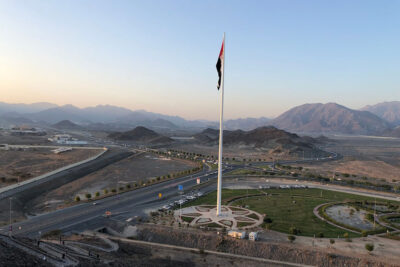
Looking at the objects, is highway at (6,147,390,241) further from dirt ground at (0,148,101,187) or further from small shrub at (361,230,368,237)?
small shrub at (361,230,368,237)

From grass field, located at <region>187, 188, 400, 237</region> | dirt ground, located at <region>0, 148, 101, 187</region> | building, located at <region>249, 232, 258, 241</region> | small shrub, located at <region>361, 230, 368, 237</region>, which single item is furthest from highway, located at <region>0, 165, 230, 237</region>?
small shrub, located at <region>361, 230, 368, 237</region>

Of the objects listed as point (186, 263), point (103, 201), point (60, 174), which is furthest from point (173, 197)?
point (60, 174)

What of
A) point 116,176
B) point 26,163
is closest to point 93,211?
point 116,176

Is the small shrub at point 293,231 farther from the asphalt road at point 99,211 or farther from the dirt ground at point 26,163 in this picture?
the dirt ground at point 26,163

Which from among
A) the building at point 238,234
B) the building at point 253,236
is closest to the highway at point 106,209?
the building at point 238,234

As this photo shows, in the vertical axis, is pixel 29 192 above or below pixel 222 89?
below

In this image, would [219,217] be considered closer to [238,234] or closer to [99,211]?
[238,234]

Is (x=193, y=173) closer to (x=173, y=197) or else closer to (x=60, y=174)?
(x=173, y=197)
